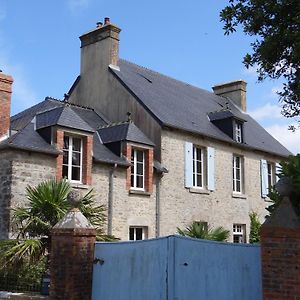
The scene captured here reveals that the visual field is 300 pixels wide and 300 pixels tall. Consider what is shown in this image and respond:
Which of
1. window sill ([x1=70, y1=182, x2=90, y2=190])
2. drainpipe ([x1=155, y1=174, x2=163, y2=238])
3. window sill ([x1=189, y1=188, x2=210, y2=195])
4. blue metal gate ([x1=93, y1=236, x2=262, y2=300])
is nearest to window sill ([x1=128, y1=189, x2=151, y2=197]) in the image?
drainpipe ([x1=155, y1=174, x2=163, y2=238])

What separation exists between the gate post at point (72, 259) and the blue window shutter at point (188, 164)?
35.0 ft

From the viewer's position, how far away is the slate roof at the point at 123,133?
53.7 ft

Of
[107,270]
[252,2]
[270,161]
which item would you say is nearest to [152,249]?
[107,270]

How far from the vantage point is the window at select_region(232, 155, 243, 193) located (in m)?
20.8

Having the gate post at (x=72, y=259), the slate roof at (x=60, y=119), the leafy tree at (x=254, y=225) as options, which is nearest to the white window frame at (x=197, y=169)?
the leafy tree at (x=254, y=225)

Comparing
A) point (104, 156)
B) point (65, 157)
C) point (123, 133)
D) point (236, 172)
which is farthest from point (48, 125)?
point (236, 172)

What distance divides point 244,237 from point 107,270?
47.1 feet

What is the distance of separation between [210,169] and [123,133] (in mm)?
4455

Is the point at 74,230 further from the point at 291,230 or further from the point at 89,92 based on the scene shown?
the point at 89,92

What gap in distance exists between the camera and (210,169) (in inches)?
751

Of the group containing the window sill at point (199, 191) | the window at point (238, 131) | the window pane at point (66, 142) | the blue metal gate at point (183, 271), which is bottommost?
the blue metal gate at point (183, 271)

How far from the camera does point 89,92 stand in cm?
2011

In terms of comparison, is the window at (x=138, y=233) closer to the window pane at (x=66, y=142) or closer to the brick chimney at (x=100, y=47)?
the window pane at (x=66, y=142)

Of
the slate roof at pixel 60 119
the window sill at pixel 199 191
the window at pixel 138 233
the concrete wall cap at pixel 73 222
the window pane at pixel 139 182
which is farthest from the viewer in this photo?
the window sill at pixel 199 191
